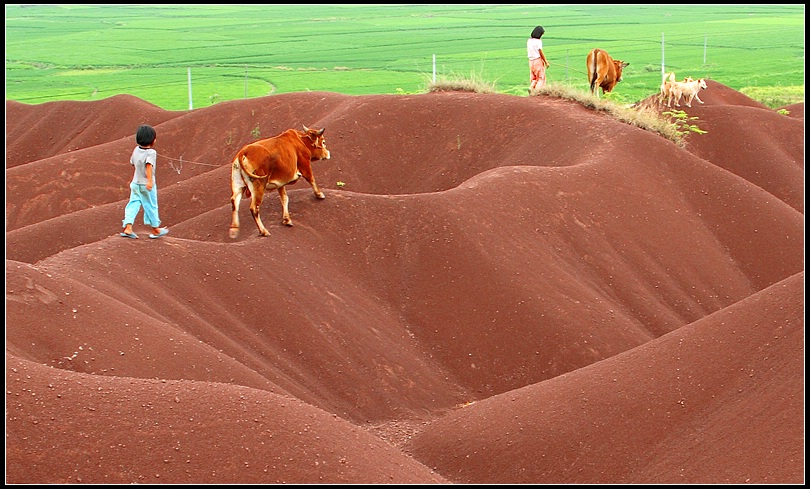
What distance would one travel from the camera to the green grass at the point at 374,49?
57.2m

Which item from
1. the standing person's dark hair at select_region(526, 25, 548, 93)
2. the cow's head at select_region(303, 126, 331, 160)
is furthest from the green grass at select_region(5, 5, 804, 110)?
the cow's head at select_region(303, 126, 331, 160)

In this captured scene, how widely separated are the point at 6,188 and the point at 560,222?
14.4 metres

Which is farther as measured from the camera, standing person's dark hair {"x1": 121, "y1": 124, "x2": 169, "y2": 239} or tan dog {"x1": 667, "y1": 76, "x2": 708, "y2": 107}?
tan dog {"x1": 667, "y1": 76, "x2": 708, "y2": 107}

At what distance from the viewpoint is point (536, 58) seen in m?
25.0

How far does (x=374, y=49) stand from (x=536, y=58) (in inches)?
2428

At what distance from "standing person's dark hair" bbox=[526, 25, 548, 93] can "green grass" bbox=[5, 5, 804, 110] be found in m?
4.14

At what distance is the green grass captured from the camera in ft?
188

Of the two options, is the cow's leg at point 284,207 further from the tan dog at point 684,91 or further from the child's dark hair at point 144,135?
the tan dog at point 684,91

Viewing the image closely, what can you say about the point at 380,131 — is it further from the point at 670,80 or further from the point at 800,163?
the point at 800,163

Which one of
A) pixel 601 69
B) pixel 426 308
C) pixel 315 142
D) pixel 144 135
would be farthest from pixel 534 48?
pixel 144 135

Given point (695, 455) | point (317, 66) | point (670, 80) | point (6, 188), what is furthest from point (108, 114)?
point (317, 66)

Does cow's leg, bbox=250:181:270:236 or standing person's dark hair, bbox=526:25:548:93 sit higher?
standing person's dark hair, bbox=526:25:548:93

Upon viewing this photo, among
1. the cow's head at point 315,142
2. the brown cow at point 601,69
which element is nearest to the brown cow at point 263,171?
the cow's head at point 315,142

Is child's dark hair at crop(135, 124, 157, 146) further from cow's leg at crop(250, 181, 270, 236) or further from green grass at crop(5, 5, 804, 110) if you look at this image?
green grass at crop(5, 5, 804, 110)
